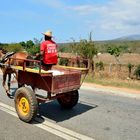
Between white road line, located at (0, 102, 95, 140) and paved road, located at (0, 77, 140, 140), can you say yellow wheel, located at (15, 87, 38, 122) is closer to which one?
paved road, located at (0, 77, 140, 140)

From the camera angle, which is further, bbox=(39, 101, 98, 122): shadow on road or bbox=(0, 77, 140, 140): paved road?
bbox=(39, 101, 98, 122): shadow on road

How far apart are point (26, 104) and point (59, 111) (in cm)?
137

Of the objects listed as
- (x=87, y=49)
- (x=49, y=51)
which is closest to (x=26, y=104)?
(x=49, y=51)

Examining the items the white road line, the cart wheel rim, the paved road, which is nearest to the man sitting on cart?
the cart wheel rim

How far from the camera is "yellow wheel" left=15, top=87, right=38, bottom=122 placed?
7.56 m

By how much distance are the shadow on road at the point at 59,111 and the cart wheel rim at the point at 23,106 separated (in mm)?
574

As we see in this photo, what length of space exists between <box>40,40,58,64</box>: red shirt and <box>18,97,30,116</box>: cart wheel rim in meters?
1.23

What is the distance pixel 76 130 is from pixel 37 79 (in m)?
1.86

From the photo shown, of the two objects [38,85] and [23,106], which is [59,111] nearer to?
[38,85]

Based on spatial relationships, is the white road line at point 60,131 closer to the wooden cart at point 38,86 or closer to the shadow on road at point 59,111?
the wooden cart at point 38,86

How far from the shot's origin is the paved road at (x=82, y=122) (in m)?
6.75

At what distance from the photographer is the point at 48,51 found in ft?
27.8

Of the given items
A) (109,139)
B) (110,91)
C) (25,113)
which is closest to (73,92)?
(25,113)

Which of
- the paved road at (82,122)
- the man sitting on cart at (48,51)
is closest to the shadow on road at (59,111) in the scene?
the paved road at (82,122)
